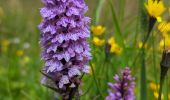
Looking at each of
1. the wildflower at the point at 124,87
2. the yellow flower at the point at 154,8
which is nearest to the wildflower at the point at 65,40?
the wildflower at the point at 124,87

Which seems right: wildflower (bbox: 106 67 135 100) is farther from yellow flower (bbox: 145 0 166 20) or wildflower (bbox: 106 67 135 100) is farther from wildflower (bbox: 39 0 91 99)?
yellow flower (bbox: 145 0 166 20)

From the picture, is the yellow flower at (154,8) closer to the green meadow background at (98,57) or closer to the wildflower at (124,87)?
the green meadow background at (98,57)

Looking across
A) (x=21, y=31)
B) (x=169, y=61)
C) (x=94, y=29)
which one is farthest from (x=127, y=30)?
(x=21, y=31)

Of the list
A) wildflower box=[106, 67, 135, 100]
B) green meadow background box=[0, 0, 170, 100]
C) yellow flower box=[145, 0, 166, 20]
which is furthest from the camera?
green meadow background box=[0, 0, 170, 100]

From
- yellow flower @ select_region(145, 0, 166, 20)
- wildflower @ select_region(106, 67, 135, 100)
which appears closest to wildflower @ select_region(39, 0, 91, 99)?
wildflower @ select_region(106, 67, 135, 100)

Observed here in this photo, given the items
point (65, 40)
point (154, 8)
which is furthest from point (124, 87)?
point (154, 8)

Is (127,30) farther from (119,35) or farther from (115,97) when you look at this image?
(115,97)
